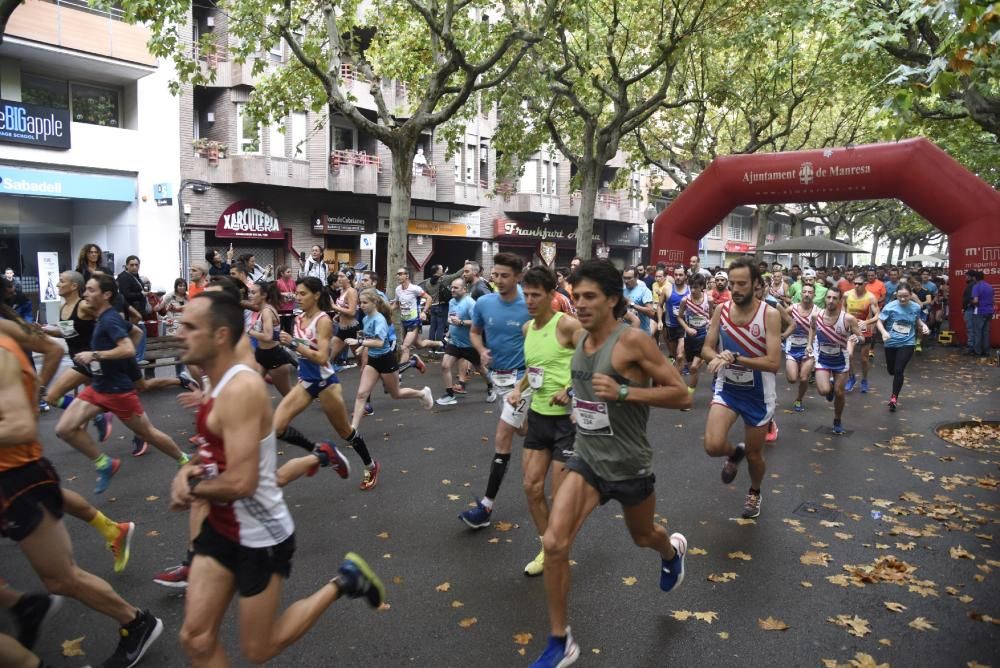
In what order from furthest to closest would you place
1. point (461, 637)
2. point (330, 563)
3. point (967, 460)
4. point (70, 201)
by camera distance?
1. point (70, 201)
2. point (967, 460)
3. point (330, 563)
4. point (461, 637)

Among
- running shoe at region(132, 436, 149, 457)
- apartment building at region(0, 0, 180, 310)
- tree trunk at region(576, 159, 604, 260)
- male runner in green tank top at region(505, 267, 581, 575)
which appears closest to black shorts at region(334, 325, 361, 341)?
running shoe at region(132, 436, 149, 457)

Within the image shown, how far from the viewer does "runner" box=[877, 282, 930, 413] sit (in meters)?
10.7

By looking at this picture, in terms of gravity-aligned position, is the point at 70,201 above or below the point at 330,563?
above

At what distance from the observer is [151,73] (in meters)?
20.3

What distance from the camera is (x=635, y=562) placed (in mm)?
4930

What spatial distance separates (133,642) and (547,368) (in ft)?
9.10

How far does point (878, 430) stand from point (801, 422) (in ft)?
2.98

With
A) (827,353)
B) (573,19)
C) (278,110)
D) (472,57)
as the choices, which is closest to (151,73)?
(278,110)

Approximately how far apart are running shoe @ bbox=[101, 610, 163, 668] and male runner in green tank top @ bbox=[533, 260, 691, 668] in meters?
1.94

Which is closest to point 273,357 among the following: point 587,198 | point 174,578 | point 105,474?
point 105,474

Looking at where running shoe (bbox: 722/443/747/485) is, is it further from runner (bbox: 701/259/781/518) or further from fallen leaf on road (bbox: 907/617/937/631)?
fallen leaf on road (bbox: 907/617/937/631)

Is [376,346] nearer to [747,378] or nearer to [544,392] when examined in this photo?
[544,392]

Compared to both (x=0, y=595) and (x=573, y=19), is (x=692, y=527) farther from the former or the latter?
(x=573, y=19)

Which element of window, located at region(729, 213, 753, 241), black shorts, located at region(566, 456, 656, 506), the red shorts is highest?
window, located at region(729, 213, 753, 241)
